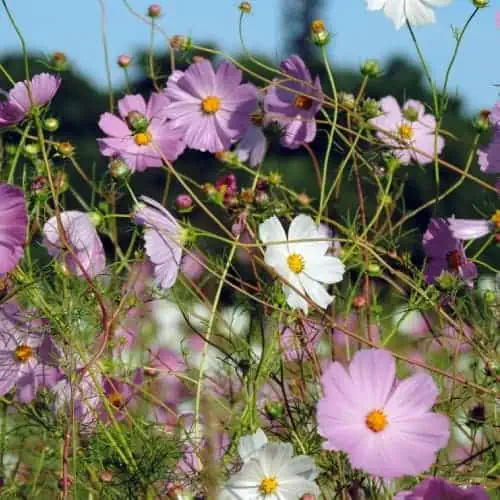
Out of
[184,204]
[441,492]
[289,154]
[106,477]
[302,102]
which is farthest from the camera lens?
[289,154]

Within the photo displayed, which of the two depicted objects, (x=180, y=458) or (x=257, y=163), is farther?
(x=257, y=163)

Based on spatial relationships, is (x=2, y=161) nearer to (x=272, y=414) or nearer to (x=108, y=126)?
(x=108, y=126)

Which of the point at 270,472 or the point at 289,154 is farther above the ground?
the point at 289,154

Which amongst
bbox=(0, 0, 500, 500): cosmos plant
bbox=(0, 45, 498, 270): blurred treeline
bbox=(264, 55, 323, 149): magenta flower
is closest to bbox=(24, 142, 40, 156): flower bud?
bbox=(0, 0, 500, 500): cosmos plant

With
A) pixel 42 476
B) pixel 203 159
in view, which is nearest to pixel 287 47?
pixel 203 159

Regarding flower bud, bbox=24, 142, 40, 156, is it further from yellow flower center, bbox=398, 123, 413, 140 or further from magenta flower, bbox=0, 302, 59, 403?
yellow flower center, bbox=398, 123, 413, 140

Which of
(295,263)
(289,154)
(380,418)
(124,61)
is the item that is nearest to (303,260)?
(295,263)

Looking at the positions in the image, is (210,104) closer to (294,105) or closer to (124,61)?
(294,105)
